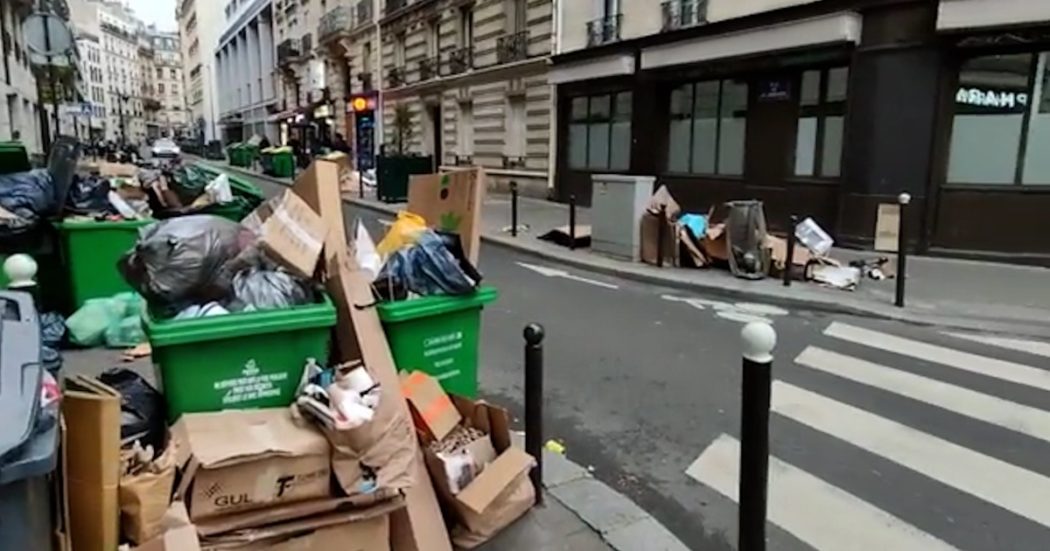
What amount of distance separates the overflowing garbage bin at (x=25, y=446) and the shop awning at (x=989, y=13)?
11.5 meters

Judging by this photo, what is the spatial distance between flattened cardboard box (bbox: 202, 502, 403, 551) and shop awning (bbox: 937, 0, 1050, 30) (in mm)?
10726

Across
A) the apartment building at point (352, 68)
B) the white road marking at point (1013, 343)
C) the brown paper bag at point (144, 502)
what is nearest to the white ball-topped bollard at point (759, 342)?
the brown paper bag at point (144, 502)

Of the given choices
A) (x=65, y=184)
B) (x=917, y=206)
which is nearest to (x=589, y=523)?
(x=65, y=184)

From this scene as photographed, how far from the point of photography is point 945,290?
28.4ft

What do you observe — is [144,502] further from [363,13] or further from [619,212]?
[363,13]

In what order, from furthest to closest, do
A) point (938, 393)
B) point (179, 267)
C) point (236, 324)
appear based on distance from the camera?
point (938, 393)
point (179, 267)
point (236, 324)

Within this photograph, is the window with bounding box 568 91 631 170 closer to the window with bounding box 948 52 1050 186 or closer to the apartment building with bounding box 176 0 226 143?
the window with bounding box 948 52 1050 186

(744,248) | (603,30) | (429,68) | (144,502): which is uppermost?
(429,68)

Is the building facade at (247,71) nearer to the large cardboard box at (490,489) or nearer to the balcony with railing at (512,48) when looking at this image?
the balcony with railing at (512,48)

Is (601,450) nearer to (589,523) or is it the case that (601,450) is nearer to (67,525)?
(589,523)

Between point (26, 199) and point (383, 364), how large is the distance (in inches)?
175

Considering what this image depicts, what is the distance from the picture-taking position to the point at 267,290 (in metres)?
3.02

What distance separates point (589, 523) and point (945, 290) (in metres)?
7.22

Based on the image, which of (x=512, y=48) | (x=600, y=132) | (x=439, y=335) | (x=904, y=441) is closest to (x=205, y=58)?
(x=512, y=48)
